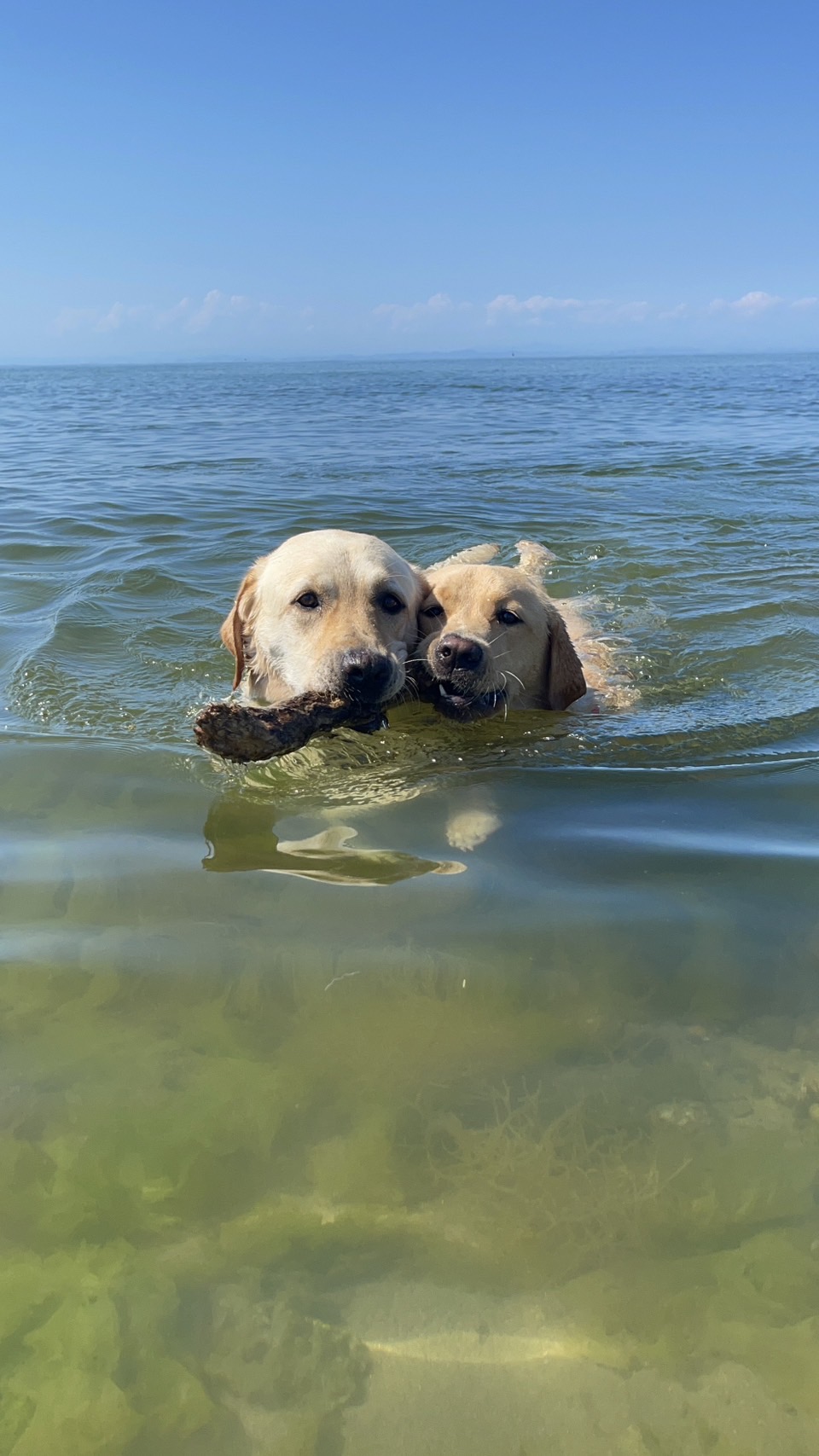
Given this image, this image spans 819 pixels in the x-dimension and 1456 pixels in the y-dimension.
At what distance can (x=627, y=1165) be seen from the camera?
7.93 ft

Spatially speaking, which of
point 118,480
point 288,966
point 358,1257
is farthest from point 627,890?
point 118,480

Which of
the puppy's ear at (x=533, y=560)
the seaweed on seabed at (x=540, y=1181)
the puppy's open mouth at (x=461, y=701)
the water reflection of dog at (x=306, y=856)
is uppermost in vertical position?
the puppy's ear at (x=533, y=560)

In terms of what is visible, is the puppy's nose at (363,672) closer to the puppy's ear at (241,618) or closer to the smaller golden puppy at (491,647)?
the smaller golden puppy at (491,647)

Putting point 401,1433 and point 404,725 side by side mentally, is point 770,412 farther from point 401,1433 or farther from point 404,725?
point 401,1433

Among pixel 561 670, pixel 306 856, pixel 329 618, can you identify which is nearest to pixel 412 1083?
pixel 306 856

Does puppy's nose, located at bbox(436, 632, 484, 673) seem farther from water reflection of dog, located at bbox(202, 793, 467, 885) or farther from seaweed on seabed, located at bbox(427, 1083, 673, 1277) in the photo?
seaweed on seabed, located at bbox(427, 1083, 673, 1277)

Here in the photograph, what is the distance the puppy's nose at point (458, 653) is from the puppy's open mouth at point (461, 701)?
87mm

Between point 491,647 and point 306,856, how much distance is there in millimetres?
1800

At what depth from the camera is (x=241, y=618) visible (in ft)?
19.3

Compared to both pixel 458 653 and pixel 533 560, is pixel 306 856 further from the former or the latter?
pixel 533 560

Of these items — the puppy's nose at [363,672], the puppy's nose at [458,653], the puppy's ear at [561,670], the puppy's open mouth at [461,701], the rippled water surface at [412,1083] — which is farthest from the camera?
the puppy's ear at [561,670]

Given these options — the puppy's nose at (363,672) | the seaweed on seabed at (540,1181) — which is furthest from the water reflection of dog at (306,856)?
the seaweed on seabed at (540,1181)

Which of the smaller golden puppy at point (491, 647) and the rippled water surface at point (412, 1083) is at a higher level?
the smaller golden puppy at point (491, 647)

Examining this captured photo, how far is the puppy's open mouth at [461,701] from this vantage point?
5207mm
